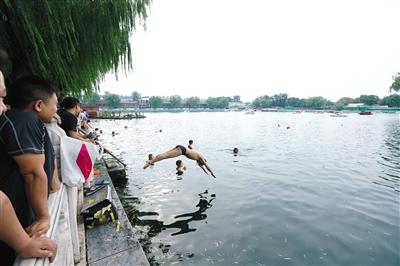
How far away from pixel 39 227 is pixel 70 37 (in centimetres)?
506

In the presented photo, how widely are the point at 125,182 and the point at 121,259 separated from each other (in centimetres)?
811

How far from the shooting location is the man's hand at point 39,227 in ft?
5.73

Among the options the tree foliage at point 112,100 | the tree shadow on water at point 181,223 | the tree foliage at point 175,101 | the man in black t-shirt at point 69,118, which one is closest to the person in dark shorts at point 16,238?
the man in black t-shirt at point 69,118

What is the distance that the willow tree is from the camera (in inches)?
173

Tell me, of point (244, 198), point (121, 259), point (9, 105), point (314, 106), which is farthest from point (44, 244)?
point (314, 106)

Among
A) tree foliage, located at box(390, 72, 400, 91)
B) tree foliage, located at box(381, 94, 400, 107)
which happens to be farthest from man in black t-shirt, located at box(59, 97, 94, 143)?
tree foliage, located at box(381, 94, 400, 107)

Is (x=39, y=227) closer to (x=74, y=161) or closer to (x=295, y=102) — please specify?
(x=74, y=161)

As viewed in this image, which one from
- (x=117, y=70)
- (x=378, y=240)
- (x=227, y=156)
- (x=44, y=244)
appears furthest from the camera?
(x=227, y=156)

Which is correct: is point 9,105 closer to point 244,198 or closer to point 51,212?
point 51,212

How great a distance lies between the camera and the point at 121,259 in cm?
395

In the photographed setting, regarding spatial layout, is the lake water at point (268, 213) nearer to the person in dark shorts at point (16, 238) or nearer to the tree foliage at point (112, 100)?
the person in dark shorts at point (16, 238)

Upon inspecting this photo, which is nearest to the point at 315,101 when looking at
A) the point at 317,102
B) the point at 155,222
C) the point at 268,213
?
the point at 317,102

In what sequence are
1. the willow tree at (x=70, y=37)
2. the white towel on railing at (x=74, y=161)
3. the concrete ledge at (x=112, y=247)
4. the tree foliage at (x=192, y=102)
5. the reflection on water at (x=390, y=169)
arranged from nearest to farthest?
the white towel on railing at (x=74, y=161)
the concrete ledge at (x=112, y=247)
the willow tree at (x=70, y=37)
the reflection on water at (x=390, y=169)
the tree foliage at (x=192, y=102)

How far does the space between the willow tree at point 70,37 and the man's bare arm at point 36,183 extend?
3350 mm
